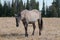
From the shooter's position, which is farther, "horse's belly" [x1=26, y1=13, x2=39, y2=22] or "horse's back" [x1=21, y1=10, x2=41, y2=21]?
"horse's belly" [x1=26, y1=13, x2=39, y2=22]

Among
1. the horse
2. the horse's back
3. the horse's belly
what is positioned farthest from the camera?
the horse's belly

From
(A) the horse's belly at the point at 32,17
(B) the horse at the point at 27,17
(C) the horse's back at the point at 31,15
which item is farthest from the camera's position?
(A) the horse's belly at the point at 32,17

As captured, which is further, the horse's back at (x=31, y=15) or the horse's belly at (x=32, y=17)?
the horse's belly at (x=32, y=17)

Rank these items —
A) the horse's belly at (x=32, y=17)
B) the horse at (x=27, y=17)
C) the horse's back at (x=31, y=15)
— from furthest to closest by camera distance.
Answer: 1. the horse's belly at (x=32, y=17)
2. the horse's back at (x=31, y=15)
3. the horse at (x=27, y=17)

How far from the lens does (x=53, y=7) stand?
73.0 meters

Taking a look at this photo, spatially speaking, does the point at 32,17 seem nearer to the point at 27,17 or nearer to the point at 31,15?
the point at 31,15

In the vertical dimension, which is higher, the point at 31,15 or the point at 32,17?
the point at 31,15

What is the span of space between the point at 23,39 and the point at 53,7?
204 feet

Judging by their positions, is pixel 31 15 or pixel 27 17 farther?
pixel 31 15

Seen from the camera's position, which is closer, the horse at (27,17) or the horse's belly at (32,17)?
the horse at (27,17)

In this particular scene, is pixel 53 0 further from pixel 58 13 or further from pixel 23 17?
pixel 23 17

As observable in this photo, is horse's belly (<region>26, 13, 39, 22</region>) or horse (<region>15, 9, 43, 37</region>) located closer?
horse (<region>15, 9, 43, 37</region>)

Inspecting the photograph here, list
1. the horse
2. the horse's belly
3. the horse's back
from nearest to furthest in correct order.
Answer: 1. the horse
2. the horse's back
3. the horse's belly

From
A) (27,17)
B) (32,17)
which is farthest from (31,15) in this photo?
(27,17)
